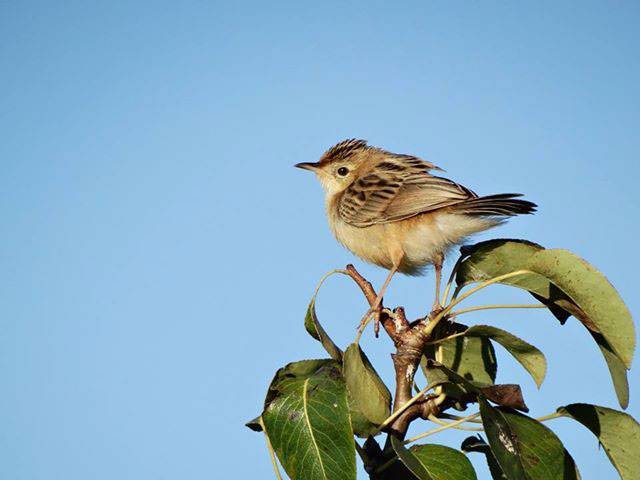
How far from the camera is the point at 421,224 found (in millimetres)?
6188

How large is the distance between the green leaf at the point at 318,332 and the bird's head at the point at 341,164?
13.3ft

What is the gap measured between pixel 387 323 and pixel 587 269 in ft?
3.49

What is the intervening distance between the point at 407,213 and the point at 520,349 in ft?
9.20

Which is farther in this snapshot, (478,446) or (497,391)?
(478,446)

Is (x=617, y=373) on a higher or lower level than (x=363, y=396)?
lower

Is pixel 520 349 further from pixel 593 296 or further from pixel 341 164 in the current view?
pixel 341 164

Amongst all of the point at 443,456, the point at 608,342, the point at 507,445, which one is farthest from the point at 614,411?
the point at 443,456

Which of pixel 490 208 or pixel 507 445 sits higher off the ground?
pixel 490 208

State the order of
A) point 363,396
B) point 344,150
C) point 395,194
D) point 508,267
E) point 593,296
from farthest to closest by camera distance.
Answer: point 344,150
point 395,194
point 508,267
point 363,396
point 593,296

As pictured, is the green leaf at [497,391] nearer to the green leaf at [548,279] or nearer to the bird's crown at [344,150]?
the green leaf at [548,279]

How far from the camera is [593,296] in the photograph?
3195mm

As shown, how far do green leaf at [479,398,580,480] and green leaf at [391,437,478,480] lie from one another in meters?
0.19

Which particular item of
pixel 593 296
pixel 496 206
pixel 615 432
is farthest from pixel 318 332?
pixel 496 206

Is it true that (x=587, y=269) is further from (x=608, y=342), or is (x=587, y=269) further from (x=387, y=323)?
(x=387, y=323)
